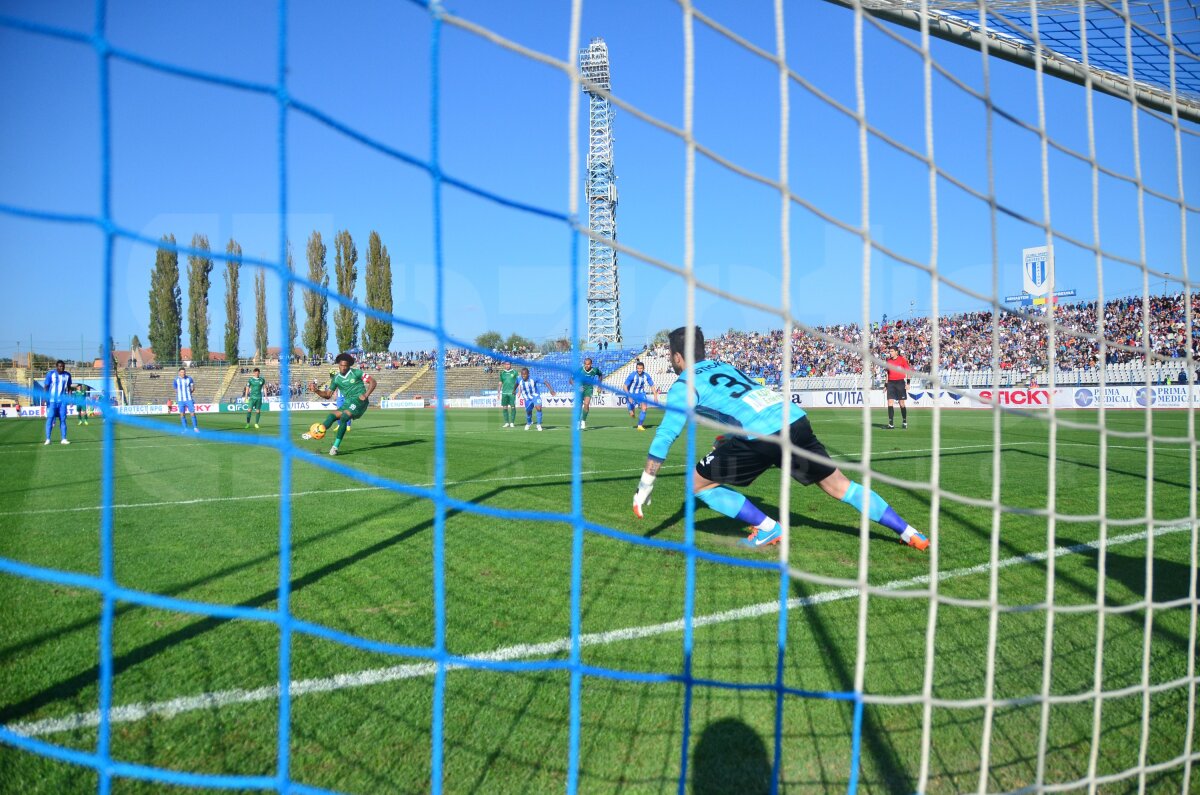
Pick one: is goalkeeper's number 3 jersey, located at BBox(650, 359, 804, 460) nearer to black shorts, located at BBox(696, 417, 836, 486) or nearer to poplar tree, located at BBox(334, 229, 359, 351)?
black shorts, located at BBox(696, 417, 836, 486)

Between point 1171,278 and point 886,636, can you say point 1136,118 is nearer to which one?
point 1171,278

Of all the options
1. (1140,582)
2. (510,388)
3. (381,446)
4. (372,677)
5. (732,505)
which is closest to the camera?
(372,677)

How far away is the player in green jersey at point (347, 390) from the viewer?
12.0 metres

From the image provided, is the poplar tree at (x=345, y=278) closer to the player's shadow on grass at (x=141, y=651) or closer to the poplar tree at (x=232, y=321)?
the poplar tree at (x=232, y=321)

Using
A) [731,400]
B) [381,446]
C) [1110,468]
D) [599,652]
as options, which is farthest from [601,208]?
[599,652]

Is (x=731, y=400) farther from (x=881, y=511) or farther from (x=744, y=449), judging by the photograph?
(x=881, y=511)

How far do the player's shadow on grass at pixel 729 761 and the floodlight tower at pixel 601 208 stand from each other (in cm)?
4681

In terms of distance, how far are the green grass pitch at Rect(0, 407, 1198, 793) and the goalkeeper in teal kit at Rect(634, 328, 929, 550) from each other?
261mm

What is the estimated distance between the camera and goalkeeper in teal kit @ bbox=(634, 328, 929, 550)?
187 inches

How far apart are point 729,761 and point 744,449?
9.71 ft

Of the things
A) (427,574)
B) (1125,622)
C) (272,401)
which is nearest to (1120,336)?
(1125,622)

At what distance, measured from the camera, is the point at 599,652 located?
9.97ft

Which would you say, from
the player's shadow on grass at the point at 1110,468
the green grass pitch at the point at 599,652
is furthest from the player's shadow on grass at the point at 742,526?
the player's shadow on grass at the point at 1110,468

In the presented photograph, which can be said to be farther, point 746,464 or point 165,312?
point 165,312
